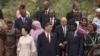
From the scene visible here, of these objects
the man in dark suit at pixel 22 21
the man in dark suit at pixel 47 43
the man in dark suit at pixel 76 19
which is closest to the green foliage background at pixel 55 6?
the man in dark suit at pixel 22 21

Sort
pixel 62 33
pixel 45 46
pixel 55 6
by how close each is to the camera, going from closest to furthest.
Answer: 1. pixel 45 46
2. pixel 62 33
3. pixel 55 6

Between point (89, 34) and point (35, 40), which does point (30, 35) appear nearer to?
point (35, 40)

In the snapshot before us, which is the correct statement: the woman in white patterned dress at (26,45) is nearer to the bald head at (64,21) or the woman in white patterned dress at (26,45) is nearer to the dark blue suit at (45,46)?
the dark blue suit at (45,46)

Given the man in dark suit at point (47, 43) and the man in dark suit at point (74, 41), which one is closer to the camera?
the man in dark suit at point (74, 41)

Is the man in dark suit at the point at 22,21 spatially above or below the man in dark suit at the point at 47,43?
above

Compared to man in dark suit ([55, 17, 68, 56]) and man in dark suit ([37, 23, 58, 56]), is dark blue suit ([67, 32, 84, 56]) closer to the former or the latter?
man in dark suit ([37, 23, 58, 56])

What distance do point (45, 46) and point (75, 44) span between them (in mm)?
920

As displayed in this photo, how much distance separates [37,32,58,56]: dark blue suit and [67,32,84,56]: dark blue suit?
46cm

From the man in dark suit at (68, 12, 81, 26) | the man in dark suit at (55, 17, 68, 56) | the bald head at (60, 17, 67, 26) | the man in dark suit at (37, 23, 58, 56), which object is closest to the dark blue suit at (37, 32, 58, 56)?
the man in dark suit at (37, 23, 58, 56)

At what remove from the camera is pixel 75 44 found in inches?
Answer: 540

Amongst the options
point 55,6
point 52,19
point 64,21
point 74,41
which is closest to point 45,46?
point 74,41

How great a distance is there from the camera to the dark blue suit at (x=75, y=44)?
44.7ft

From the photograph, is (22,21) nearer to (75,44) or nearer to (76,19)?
(76,19)

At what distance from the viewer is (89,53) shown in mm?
13312
